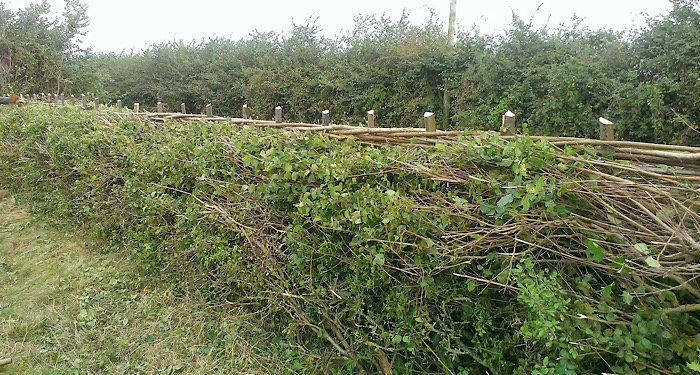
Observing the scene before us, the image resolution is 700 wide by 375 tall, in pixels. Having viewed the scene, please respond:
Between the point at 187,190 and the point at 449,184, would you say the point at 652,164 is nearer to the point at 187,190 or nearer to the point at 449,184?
the point at 449,184

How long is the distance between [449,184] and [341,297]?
875mm

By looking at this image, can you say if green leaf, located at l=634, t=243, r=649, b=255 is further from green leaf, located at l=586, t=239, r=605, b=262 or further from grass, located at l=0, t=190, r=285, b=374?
grass, located at l=0, t=190, r=285, b=374

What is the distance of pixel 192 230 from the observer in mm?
3451

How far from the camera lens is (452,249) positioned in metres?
2.03

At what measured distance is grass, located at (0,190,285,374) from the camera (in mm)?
2932

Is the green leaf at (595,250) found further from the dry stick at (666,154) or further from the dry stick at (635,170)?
the dry stick at (666,154)

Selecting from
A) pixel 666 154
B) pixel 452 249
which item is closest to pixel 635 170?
pixel 666 154

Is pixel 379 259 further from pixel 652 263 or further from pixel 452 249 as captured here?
pixel 652 263

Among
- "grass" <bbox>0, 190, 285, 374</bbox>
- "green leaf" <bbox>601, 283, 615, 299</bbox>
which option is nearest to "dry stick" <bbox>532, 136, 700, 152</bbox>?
"green leaf" <bbox>601, 283, 615, 299</bbox>

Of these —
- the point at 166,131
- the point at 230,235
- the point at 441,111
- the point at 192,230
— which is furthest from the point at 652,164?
the point at 441,111

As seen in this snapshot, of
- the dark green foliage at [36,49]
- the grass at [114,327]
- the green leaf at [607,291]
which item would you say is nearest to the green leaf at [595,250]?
the green leaf at [607,291]

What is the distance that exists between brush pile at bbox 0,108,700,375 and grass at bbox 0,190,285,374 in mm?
226

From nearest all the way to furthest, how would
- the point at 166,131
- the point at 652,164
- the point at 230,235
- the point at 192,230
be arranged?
the point at 652,164 → the point at 230,235 → the point at 192,230 → the point at 166,131

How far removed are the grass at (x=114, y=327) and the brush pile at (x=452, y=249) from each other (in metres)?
0.23
